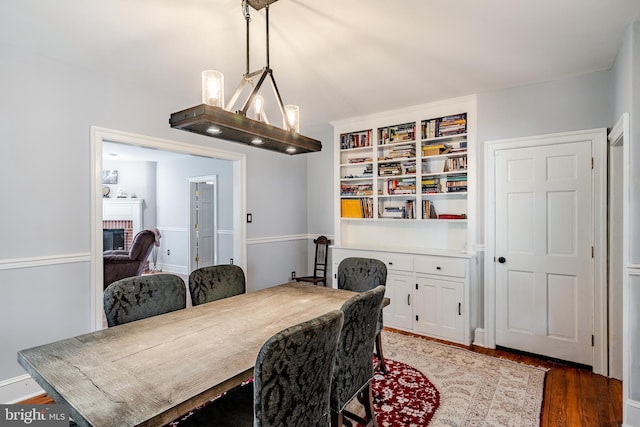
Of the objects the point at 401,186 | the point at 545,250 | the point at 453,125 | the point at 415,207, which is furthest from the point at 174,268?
the point at 545,250

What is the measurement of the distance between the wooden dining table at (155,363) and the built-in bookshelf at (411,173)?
7.63 feet

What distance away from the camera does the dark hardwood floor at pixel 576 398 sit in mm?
2193

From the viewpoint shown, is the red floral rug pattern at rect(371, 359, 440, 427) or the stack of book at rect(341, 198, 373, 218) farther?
the stack of book at rect(341, 198, 373, 218)

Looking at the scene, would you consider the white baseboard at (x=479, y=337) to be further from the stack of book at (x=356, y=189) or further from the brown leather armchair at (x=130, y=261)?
the brown leather armchair at (x=130, y=261)

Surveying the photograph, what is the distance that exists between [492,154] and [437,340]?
2.04 meters

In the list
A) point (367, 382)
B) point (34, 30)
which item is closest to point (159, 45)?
point (34, 30)

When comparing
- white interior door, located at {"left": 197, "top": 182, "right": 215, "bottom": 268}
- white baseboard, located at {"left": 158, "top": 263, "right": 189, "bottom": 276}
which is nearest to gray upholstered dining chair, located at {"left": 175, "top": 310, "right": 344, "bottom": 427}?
white interior door, located at {"left": 197, "top": 182, "right": 215, "bottom": 268}

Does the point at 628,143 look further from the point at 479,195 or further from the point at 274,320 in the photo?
the point at 274,320

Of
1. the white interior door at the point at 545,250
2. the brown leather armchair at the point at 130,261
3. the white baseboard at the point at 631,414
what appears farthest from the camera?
the brown leather armchair at the point at 130,261

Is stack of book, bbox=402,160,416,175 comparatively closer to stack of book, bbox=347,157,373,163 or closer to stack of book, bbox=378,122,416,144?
stack of book, bbox=378,122,416,144

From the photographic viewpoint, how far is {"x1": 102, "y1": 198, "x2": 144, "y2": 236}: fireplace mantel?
7539 mm

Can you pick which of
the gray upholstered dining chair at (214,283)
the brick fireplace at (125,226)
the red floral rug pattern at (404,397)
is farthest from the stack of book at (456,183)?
the brick fireplace at (125,226)

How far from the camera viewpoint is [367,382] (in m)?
1.89

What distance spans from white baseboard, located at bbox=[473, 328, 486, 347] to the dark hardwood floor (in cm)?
38
